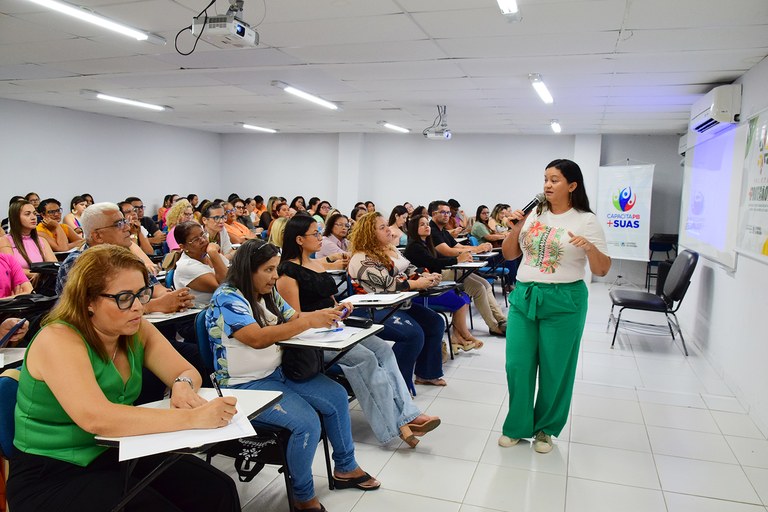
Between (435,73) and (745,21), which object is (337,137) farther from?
(745,21)

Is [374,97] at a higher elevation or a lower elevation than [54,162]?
higher

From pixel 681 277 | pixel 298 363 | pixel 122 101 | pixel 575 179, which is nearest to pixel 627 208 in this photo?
pixel 681 277

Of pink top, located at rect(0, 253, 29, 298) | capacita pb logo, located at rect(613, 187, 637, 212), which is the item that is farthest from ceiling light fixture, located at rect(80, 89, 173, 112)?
capacita pb logo, located at rect(613, 187, 637, 212)

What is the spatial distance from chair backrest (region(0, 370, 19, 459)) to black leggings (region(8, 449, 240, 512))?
0.06 meters

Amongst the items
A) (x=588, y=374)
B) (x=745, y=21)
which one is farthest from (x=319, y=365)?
(x=745, y=21)

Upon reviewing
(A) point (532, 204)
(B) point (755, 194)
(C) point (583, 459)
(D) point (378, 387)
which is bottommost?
(C) point (583, 459)

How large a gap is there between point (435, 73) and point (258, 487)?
14.0 feet

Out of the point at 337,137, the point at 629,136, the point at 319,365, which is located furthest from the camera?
the point at 337,137

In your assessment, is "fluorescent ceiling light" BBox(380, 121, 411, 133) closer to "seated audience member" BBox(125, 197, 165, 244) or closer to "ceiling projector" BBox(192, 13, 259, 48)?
"seated audience member" BBox(125, 197, 165, 244)

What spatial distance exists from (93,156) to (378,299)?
8409 millimetres

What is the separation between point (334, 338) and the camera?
8.42ft

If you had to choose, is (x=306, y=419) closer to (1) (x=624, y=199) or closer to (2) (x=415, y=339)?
(2) (x=415, y=339)

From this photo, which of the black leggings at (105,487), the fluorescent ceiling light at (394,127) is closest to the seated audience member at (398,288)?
the black leggings at (105,487)

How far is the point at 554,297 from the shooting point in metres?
2.97
